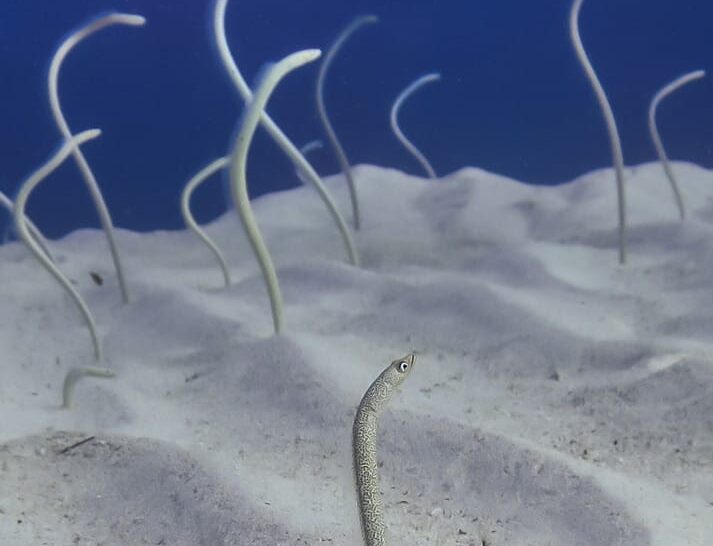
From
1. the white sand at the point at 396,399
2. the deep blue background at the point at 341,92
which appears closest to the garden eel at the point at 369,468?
the white sand at the point at 396,399

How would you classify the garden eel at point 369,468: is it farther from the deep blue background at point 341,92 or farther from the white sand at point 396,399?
the deep blue background at point 341,92

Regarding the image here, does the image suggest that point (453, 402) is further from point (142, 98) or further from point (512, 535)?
point (142, 98)

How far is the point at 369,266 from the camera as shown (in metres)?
2.42

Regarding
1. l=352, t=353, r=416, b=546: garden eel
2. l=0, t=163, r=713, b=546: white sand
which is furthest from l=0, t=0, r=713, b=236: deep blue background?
l=352, t=353, r=416, b=546: garden eel

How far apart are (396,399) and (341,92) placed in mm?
3783

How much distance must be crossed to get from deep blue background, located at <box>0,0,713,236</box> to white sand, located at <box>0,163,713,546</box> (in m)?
1.96

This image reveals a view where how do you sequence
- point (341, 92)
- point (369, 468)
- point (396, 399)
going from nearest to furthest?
point (369, 468) < point (396, 399) < point (341, 92)

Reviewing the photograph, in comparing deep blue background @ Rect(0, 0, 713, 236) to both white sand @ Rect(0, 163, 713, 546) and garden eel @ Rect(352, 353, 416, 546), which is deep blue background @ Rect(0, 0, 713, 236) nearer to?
white sand @ Rect(0, 163, 713, 546)

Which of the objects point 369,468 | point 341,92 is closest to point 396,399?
point 369,468

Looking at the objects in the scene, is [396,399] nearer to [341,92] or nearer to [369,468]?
[369,468]

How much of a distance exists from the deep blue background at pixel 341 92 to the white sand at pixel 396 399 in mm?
1962

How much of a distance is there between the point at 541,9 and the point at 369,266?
3524 mm

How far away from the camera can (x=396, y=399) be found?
132 cm

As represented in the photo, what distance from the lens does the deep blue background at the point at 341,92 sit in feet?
14.8
